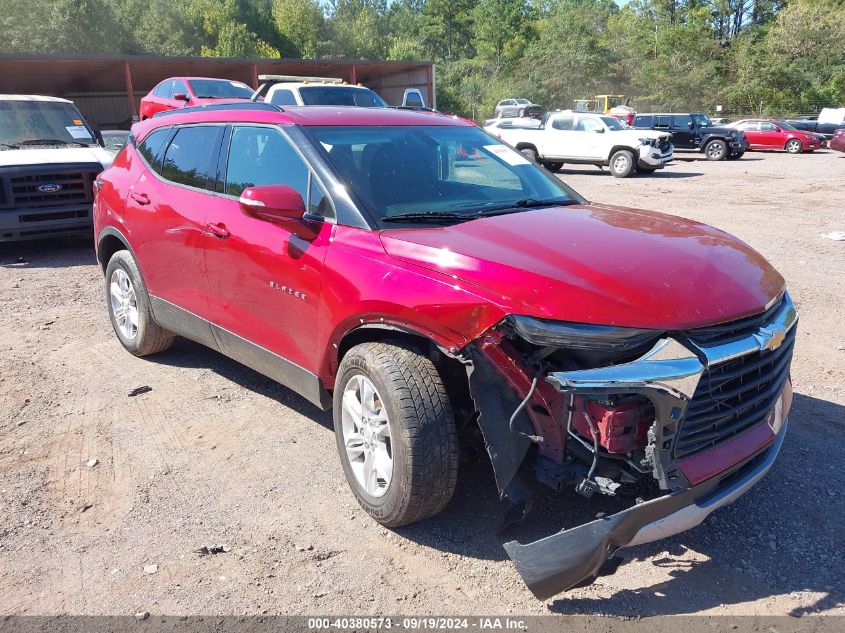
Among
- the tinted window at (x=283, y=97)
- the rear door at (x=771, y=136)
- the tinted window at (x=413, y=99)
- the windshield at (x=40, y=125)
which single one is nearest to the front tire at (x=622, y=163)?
the tinted window at (x=413, y=99)

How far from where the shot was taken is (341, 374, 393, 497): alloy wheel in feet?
10.3

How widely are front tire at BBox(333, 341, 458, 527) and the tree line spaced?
48600 mm

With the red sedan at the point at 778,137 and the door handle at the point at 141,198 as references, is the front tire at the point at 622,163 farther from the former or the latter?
Result: the door handle at the point at 141,198

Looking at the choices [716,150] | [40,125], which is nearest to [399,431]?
[40,125]

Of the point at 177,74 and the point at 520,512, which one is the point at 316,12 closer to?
the point at 177,74

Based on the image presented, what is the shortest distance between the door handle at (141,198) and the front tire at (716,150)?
84.7 ft

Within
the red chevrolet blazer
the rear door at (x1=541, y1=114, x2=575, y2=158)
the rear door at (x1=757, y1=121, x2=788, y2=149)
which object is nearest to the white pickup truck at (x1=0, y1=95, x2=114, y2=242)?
the red chevrolet blazer

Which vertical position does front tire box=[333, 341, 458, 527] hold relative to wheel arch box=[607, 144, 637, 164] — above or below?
below

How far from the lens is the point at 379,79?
30828 mm

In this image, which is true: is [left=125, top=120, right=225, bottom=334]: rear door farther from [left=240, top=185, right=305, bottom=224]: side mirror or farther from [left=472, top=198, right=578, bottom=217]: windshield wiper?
[left=472, top=198, right=578, bottom=217]: windshield wiper

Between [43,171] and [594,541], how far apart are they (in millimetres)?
8909

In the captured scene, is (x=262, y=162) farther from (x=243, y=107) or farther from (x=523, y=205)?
(x=523, y=205)

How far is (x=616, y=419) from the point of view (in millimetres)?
2484

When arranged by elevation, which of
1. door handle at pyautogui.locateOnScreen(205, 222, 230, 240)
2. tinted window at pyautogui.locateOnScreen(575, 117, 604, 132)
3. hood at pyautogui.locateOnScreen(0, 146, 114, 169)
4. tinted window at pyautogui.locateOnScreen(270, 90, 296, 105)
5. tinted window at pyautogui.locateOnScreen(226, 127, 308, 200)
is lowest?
door handle at pyautogui.locateOnScreen(205, 222, 230, 240)
